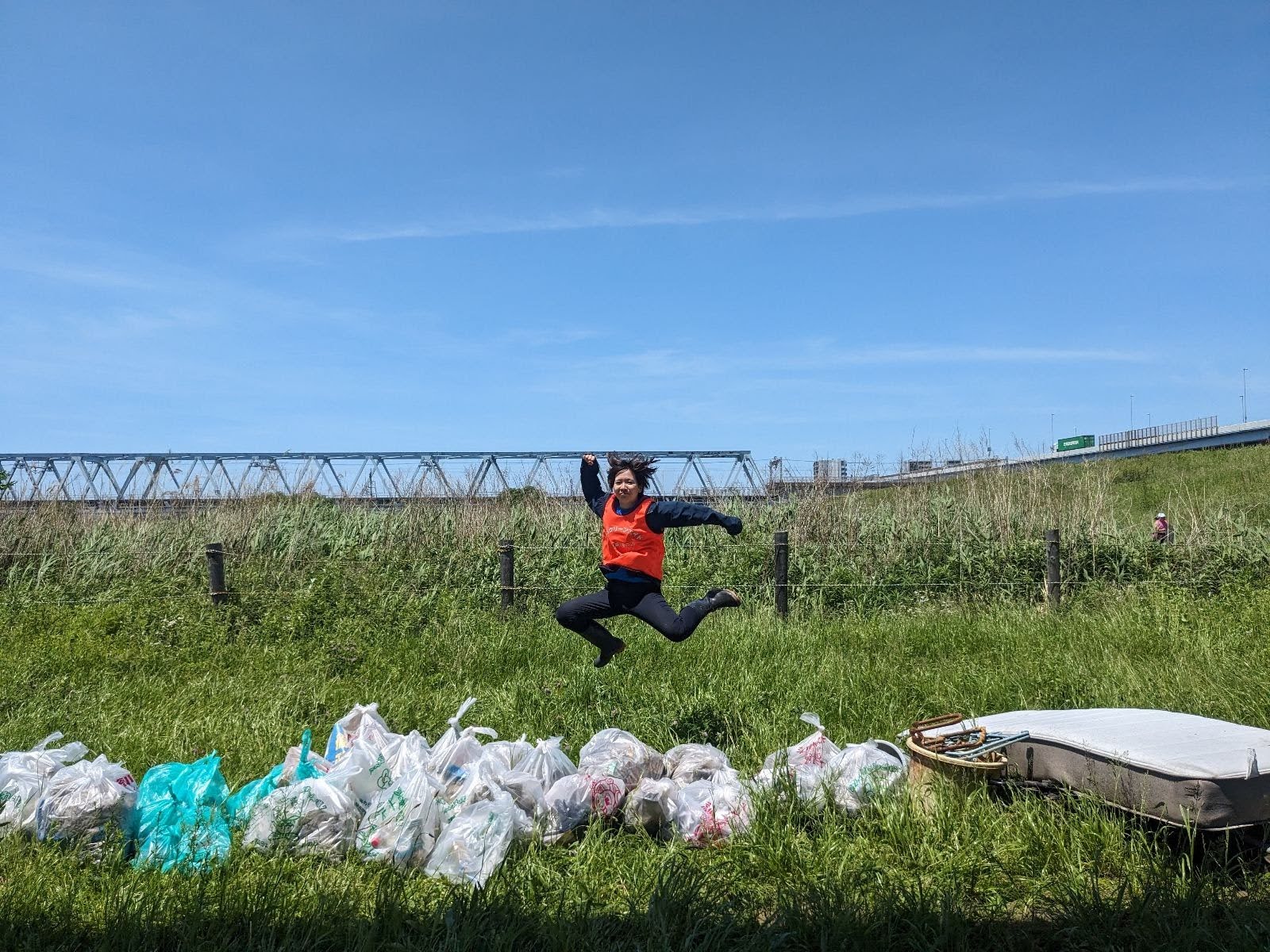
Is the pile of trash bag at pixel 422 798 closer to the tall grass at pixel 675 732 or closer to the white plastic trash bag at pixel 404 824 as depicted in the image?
the white plastic trash bag at pixel 404 824

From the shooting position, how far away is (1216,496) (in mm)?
24703

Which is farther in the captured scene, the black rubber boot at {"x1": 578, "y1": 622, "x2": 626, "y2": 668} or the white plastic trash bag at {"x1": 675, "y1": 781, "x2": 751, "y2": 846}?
the black rubber boot at {"x1": 578, "y1": 622, "x2": 626, "y2": 668}

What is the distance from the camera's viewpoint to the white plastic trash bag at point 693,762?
5246 millimetres

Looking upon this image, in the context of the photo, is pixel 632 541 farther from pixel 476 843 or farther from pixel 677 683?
pixel 476 843

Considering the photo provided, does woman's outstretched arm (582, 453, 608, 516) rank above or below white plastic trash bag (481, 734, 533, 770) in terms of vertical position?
above

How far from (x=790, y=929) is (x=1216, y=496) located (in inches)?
994

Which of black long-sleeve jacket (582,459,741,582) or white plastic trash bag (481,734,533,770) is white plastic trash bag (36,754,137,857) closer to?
white plastic trash bag (481,734,533,770)

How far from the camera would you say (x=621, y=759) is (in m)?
5.18

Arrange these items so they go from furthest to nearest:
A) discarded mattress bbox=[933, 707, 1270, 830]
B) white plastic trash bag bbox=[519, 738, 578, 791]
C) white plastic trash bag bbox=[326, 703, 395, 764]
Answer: white plastic trash bag bbox=[326, 703, 395, 764] < white plastic trash bag bbox=[519, 738, 578, 791] < discarded mattress bbox=[933, 707, 1270, 830]

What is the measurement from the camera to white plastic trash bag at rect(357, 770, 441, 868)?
4.43 metres

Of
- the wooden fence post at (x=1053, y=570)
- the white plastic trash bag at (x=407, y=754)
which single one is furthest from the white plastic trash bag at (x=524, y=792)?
the wooden fence post at (x=1053, y=570)

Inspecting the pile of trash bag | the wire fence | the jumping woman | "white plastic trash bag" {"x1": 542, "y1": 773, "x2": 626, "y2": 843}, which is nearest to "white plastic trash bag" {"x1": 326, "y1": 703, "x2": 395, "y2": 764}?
the pile of trash bag

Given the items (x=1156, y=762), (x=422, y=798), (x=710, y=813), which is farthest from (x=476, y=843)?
(x=1156, y=762)

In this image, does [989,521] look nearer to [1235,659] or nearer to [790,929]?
[1235,659]
